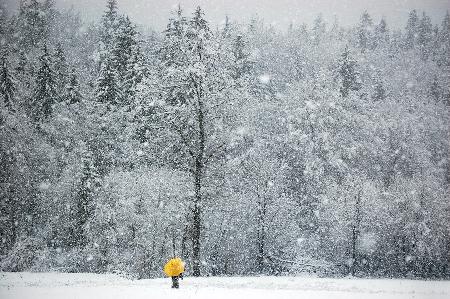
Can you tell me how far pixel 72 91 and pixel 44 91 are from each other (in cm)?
372

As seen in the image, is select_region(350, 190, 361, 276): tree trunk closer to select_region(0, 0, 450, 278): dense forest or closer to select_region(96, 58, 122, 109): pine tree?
select_region(0, 0, 450, 278): dense forest

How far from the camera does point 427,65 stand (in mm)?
89125

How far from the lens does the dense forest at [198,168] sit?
1942cm

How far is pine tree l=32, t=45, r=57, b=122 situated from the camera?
132ft

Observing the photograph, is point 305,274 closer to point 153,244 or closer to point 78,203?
point 153,244

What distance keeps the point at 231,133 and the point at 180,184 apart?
11092 millimetres

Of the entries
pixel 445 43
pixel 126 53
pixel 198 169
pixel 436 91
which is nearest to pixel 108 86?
pixel 126 53

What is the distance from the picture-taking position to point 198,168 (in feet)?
60.5

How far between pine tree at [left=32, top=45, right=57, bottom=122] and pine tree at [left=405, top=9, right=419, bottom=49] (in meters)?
84.1

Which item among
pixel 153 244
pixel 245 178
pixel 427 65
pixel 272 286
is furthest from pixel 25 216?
pixel 427 65

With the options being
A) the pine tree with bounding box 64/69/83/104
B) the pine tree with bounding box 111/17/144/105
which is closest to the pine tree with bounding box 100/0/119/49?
the pine tree with bounding box 111/17/144/105

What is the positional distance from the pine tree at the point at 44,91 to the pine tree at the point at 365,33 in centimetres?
7207

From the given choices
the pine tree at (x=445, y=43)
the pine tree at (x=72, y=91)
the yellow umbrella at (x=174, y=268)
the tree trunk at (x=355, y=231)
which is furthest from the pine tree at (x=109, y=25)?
the pine tree at (x=445, y=43)

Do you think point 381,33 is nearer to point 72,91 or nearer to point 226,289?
point 72,91
